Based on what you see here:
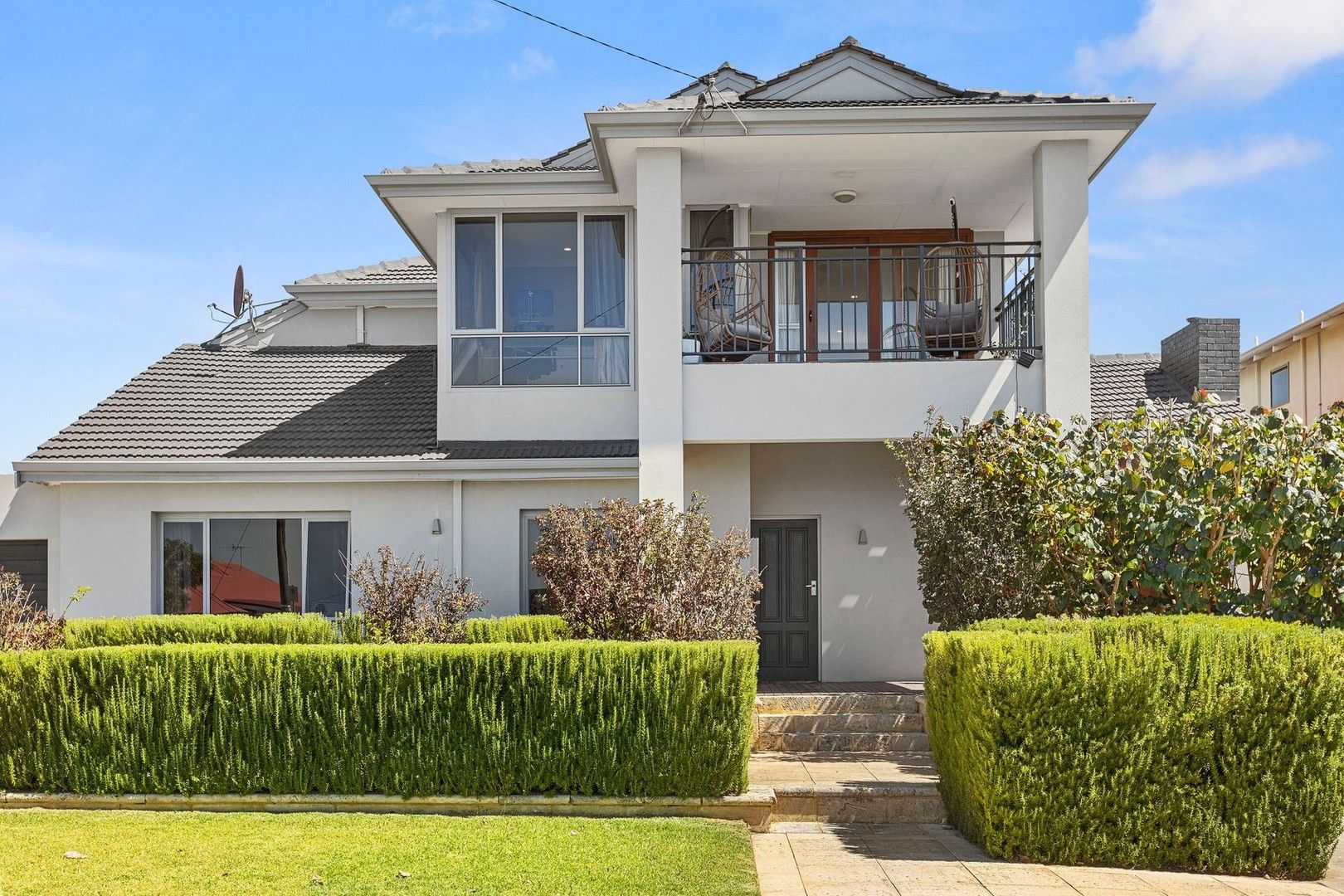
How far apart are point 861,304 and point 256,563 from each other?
897cm

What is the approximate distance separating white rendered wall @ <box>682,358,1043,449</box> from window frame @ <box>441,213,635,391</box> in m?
2.12

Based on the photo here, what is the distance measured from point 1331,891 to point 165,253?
16.0m

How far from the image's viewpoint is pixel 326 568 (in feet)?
47.6

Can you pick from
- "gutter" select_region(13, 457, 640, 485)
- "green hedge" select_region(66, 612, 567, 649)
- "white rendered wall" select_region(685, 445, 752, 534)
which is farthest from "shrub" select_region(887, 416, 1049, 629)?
"green hedge" select_region(66, 612, 567, 649)

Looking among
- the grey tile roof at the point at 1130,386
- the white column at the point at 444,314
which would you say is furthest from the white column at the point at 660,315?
the grey tile roof at the point at 1130,386

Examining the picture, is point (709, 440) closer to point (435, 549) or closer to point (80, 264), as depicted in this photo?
point (435, 549)

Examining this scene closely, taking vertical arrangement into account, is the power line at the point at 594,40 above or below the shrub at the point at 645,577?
above

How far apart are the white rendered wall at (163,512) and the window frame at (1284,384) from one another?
1008 inches

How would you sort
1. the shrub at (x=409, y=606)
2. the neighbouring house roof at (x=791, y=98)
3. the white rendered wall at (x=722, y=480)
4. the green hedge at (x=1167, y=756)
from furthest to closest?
1. the white rendered wall at (x=722, y=480)
2. the neighbouring house roof at (x=791, y=98)
3. the shrub at (x=409, y=606)
4. the green hedge at (x=1167, y=756)

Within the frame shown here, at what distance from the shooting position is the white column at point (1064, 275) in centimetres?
1330

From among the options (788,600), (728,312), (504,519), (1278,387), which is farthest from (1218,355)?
(1278,387)

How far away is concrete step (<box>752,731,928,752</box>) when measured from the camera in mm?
11641

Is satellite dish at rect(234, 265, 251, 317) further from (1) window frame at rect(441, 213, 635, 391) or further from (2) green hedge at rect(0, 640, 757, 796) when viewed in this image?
(2) green hedge at rect(0, 640, 757, 796)

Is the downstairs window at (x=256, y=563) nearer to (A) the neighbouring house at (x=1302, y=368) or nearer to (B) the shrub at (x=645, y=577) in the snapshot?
(B) the shrub at (x=645, y=577)
